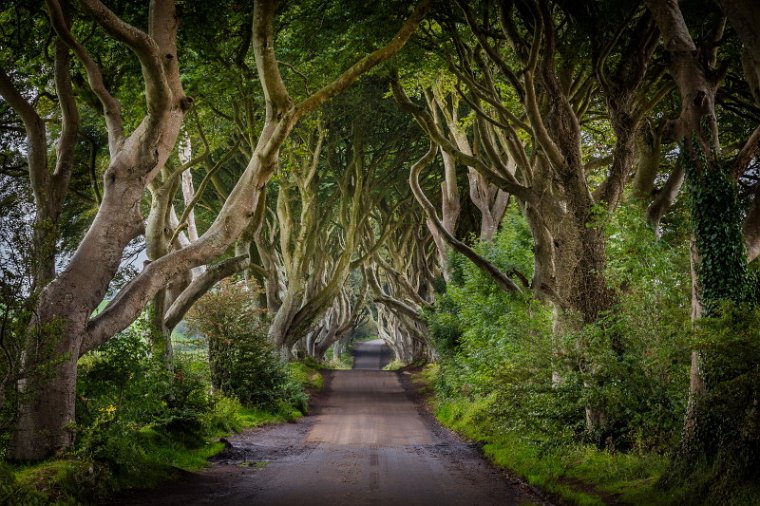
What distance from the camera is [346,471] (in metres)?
11.5

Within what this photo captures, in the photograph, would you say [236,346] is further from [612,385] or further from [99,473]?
[612,385]

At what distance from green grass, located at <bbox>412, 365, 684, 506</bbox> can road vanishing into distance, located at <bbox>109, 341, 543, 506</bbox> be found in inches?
14.7

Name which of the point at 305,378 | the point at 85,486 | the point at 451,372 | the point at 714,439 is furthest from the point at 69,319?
the point at 305,378

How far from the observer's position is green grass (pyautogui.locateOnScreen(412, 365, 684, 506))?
Answer: 27.3 ft

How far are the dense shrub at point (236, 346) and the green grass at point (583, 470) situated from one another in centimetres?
864

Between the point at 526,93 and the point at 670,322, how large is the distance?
5.37 m

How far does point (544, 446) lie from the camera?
10.4 metres

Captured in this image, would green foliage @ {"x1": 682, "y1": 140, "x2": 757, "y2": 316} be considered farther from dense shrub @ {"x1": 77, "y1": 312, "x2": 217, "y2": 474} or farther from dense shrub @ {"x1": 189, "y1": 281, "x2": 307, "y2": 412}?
dense shrub @ {"x1": 189, "y1": 281, "x2": 307, "y2": 412}

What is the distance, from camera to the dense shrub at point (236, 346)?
62.4 ft

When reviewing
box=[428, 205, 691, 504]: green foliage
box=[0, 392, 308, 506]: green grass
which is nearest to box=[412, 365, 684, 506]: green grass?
box=[428, 205, 691, 504]: green foliage

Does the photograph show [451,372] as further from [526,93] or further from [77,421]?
[77,421]

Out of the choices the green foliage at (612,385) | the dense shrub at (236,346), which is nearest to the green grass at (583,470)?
the green foliage at (612,385)

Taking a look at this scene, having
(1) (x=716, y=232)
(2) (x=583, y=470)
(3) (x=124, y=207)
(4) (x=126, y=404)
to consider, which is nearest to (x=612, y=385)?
(2) (x=583, y=470)

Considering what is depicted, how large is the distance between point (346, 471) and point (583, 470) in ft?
13.0
